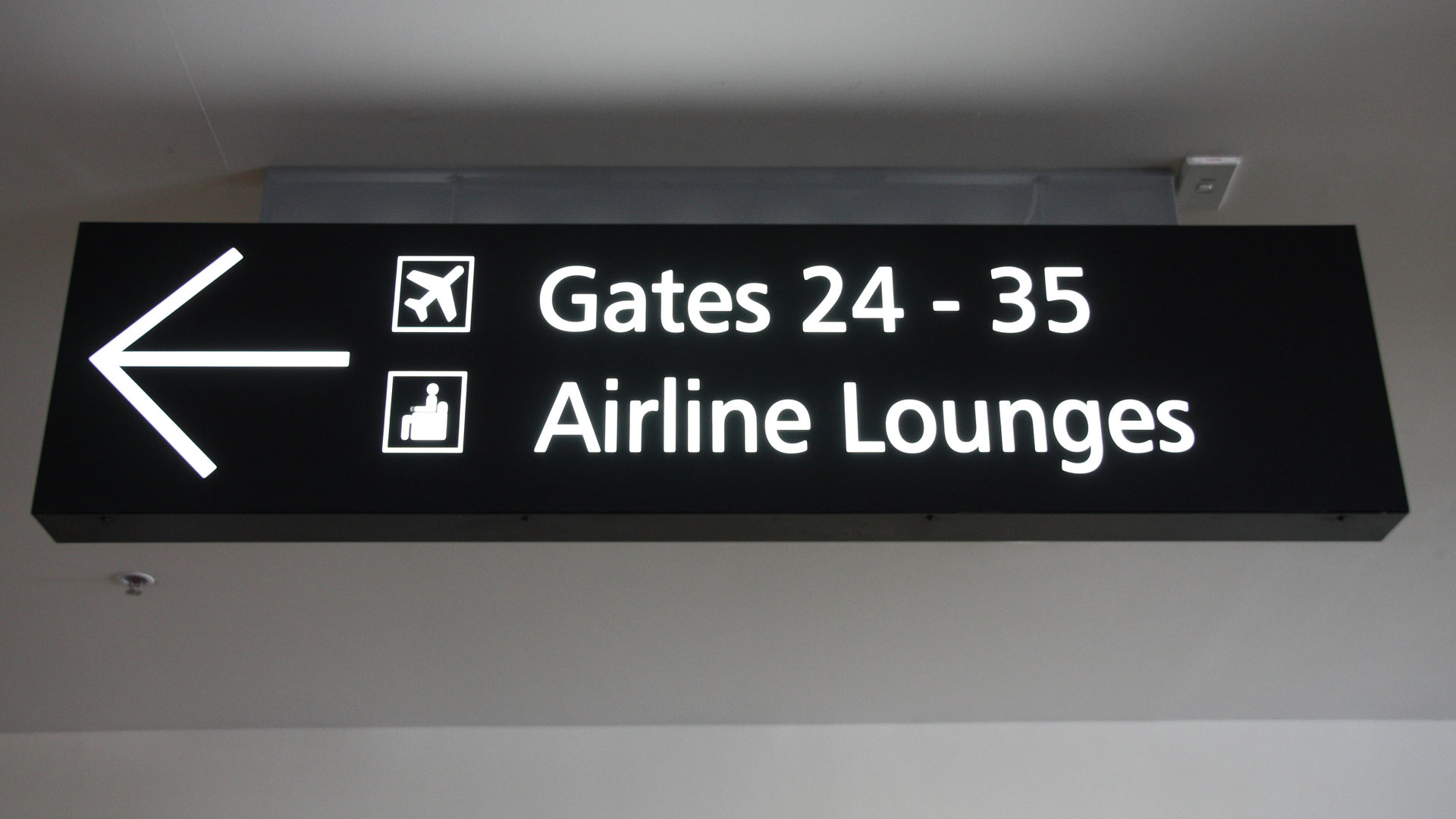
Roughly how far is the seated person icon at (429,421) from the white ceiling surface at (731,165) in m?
0.65

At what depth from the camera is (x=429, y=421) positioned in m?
2.08

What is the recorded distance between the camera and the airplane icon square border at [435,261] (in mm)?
2168

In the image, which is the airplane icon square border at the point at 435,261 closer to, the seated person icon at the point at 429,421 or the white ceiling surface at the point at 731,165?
the seated person icon at the point at 429,421

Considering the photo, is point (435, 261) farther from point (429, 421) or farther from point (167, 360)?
point (167, 360)

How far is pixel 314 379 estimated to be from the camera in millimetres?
2117

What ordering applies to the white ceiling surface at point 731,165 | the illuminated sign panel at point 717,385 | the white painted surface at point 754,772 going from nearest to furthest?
the illuminated sign panel at point 717,385, the white ceiling surface at point 731,165, the white painted surface at point 754,772

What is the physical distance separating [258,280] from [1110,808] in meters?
3.52

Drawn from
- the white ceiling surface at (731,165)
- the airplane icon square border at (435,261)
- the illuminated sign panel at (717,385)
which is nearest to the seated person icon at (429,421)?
the illuminated sign panel at (717,385)

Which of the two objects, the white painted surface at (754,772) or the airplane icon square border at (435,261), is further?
the white painted surface at (754,772)

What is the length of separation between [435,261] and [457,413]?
0.30 metres

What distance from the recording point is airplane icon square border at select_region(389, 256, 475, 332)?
217 centimetres

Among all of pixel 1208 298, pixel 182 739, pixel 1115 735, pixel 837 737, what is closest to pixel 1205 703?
pixel 1115 735

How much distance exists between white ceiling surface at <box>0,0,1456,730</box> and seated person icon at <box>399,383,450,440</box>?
0.65 m

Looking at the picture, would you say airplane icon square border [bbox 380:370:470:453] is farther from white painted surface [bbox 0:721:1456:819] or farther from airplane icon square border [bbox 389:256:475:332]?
white painted surface [bbox 0:721:1456:819]
